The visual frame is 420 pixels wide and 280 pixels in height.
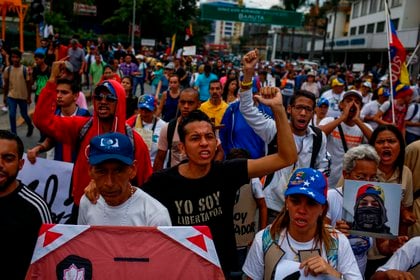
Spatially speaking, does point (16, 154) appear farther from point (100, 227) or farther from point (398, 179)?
point (398, 179)

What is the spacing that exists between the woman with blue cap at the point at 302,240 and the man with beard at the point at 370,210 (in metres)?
0.35

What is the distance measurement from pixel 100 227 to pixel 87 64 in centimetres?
1555

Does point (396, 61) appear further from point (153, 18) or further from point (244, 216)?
point (153, 18)

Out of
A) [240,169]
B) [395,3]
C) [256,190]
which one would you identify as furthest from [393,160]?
[395,3]

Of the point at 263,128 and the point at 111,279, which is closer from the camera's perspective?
the point at 111,279

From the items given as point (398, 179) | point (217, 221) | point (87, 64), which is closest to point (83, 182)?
point (217, 221)

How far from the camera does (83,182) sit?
346 cm

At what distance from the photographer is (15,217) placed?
7.90 feet

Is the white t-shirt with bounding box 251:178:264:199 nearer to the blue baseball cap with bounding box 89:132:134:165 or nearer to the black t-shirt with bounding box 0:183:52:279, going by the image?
the blue baseball cap with bounding box 89:132:134:165

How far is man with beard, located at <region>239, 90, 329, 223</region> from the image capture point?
3.91 metres

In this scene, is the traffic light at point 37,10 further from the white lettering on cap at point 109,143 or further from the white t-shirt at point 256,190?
the white lettering on cap at point 109,143

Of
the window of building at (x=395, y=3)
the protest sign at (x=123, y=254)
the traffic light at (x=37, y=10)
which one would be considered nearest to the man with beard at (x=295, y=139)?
the protest sign at (x=123, y=254)

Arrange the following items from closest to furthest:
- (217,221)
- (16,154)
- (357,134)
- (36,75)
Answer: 1. (16,154)
2. (217,221)
3. (357,134)
4. (36,75)

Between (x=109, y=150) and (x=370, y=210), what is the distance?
1.57m
